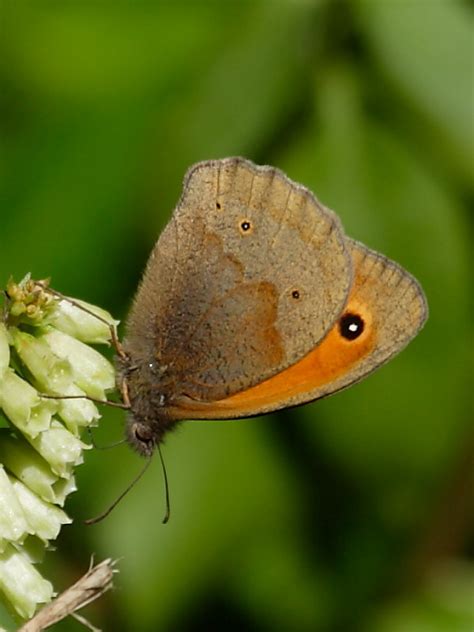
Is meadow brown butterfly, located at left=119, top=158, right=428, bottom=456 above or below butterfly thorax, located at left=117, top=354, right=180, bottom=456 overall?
above

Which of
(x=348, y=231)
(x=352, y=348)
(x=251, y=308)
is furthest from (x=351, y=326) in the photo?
(x=348, y=231)

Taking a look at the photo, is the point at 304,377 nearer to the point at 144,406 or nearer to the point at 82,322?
the point at 144,406

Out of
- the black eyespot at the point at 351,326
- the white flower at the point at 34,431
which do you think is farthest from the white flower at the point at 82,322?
the black eyespot at the point at 351,326

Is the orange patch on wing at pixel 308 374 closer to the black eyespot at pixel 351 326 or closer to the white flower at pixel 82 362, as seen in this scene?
the black eyespot at pixel 351 326

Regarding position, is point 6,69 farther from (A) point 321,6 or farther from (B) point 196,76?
(A) point 321,6

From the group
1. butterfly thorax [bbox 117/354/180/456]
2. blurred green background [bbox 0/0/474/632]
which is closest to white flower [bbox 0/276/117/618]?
butterfly thorax [bbox 117/354/180/456]

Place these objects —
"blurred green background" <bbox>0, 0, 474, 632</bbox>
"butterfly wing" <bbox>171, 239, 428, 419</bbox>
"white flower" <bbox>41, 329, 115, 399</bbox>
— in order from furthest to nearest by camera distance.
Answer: "blurred green background" <bbox>0, 0, 474, 632</bbox>
"butterfly wing" <bbox>171, 239, 428, 419</bbox>
"white flower" <bbox>41, 329, 115, 399</bbox>

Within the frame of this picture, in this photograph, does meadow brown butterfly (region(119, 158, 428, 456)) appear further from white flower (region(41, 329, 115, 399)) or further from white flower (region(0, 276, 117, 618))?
white flower (region(0, 276, 117, 618))
